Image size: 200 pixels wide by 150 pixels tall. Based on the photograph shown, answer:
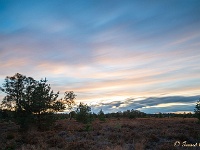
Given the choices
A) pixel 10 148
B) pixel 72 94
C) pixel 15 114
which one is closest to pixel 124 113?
pixel 72 94

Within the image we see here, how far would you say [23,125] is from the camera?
1142 inches

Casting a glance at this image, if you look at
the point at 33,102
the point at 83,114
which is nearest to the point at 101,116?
the point at 83,114

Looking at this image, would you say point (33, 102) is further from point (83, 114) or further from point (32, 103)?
point (83, 114)

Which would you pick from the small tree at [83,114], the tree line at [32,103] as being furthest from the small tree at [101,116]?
the tree line at [32,103]

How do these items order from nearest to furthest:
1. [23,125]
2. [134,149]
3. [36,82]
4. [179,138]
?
[134,149], [179,138], [23,125], [36,82]

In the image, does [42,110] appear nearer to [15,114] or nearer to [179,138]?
[15,114]

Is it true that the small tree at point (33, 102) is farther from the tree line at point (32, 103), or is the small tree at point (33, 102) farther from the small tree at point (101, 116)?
the small tree at point (101, 116)

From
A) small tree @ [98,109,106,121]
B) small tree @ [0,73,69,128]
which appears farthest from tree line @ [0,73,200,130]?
small tree @ [98,109,106,121]

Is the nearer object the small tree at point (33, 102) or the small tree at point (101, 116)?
the small tree at point (33, 102)

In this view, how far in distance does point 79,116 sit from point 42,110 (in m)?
14.6

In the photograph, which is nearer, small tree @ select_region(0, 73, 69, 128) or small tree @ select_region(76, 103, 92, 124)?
small tree @ select_region(0, 73, 69, 128)

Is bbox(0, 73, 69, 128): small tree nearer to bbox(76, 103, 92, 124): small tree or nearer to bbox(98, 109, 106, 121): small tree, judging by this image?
bbox(76, 103, 92, 124): small tree

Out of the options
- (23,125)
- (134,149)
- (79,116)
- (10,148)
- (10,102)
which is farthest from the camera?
(79,116)

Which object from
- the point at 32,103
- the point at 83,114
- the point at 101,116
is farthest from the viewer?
the point at 101,116
